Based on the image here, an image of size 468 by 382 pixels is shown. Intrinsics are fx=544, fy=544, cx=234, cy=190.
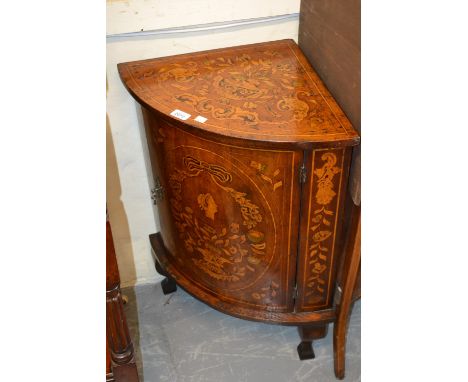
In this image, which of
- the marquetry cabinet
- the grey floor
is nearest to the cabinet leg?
the grey floor

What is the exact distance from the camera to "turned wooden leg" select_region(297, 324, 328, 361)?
65.0 inches

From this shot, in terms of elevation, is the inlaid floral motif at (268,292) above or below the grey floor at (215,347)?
above

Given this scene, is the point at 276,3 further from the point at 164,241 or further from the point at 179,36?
the point at 164,241

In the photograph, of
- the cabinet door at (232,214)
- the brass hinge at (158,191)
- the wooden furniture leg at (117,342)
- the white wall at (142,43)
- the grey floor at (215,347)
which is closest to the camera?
the wooden furniture leg at (117,342)

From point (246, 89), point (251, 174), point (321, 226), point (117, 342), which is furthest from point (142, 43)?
point (117, 342)

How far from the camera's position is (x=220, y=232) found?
4.78ft

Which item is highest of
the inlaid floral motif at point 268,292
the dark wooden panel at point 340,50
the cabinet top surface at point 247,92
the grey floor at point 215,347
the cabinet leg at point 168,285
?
the dark wooden panel at point 340,50

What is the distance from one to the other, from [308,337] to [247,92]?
2.57 feet

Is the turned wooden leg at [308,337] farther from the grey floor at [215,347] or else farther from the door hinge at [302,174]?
the door hinge at [302,174]

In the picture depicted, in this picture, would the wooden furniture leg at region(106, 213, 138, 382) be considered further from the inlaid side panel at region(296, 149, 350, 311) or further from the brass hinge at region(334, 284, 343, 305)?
the brass hinge at region(334, 284, 343, 305)

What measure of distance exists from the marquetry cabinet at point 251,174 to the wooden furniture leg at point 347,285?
0.12 ft

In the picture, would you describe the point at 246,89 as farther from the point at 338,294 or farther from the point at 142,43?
the point at 338,294

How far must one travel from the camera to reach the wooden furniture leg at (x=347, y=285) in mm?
1345

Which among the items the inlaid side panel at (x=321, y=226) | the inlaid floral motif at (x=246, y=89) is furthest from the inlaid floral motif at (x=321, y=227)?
the inlaid floral motif at (x=246, y=89)
